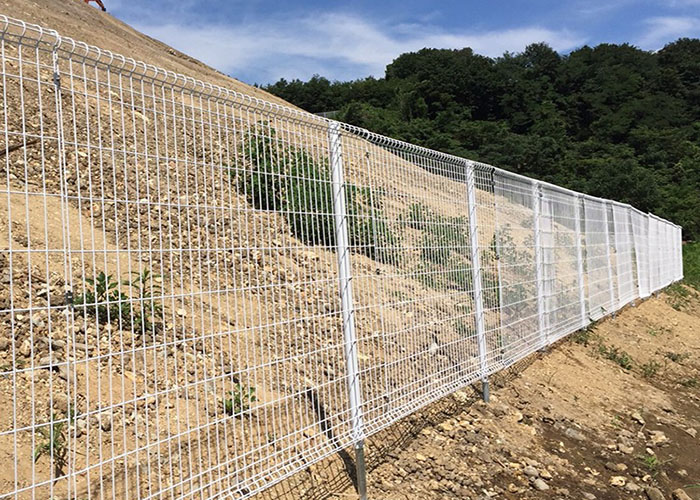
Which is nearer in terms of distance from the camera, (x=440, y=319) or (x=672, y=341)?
(x=440, y=319)

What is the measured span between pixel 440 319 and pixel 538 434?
4.43 ft

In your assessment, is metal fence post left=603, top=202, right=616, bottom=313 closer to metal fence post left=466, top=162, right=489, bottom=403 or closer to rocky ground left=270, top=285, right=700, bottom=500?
rocky ground left=270, top=285, right=700, bottom=500

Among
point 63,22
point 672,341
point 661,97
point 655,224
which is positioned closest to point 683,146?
point 661,97

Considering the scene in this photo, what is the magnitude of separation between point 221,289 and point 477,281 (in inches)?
102

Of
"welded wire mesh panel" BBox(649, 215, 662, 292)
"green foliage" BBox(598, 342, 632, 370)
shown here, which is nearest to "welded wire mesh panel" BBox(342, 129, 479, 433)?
"green foliage" BBox(598, 342, 632, 370)

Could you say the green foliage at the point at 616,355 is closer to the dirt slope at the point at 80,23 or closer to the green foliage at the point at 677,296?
the green foliage at the point at 677,296

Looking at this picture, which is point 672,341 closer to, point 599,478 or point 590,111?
point 599,478

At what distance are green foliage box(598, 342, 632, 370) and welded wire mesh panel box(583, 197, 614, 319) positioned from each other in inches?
Result: 31.8

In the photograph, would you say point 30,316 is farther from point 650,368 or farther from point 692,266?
point 692,266

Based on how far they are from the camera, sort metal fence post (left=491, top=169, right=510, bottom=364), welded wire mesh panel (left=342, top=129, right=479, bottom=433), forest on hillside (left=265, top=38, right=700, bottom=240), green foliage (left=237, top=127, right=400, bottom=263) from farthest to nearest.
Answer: forest on hillside (left=265, top=38, right=700, bottom=240), metal fence post (left=491, top=169, right=510, bottom=364), welded wire mesh panel (left=342, top=129, right=479, bottom=433), green foliage (left=237, top=127, right=400, bottom=263)

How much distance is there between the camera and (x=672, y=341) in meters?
8.79

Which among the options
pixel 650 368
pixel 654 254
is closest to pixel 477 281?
pixel 650 368

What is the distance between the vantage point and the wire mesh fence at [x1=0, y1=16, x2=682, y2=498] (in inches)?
93.0

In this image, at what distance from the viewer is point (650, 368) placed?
276 inches
